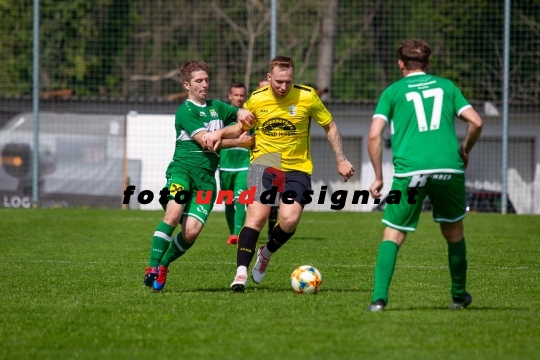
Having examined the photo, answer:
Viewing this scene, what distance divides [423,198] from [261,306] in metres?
1.57

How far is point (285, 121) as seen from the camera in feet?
28.6

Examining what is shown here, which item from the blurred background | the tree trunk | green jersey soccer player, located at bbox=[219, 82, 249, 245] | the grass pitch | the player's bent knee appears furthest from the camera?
the tree trunk

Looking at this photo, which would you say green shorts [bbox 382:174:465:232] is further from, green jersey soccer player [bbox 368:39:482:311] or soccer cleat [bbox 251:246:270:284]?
soccer cleat [bbox 251:246:270:284]

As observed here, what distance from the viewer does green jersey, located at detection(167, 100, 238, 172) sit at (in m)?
8.85

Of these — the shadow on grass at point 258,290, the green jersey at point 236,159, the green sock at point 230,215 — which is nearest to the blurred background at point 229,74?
the green jersey at point 236,159

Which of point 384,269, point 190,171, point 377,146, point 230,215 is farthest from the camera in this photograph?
point 230,215

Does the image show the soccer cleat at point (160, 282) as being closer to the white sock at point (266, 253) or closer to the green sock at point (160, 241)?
the green sock at point (160, 241)

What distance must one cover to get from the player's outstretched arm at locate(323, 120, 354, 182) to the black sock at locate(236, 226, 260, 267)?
992 mm

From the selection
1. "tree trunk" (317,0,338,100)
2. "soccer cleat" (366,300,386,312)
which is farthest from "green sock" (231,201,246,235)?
"tree trunk" (317,0,338,100)

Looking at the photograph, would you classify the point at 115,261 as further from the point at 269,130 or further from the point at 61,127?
the point at 61,127

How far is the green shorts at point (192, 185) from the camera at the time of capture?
8.75 m

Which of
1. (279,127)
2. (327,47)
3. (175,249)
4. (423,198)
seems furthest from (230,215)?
(327,47)

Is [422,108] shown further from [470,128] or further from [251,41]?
[251,41]

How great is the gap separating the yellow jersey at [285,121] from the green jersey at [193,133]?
438 mm
